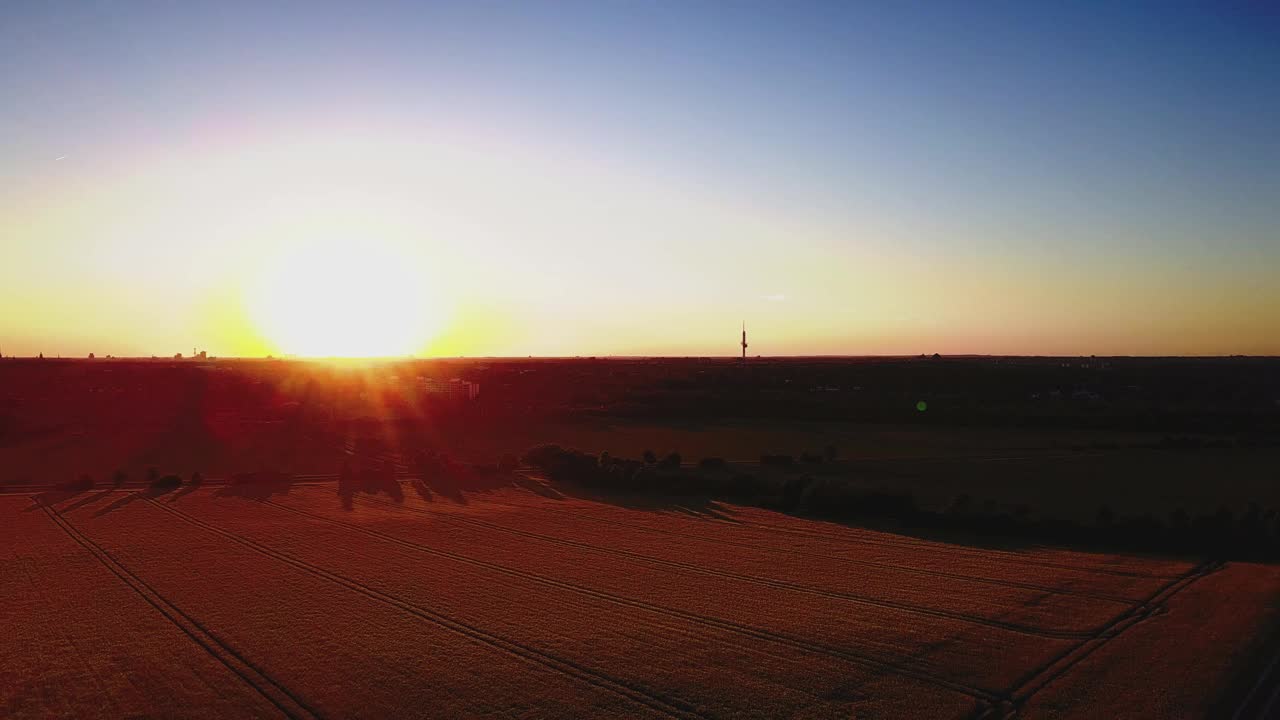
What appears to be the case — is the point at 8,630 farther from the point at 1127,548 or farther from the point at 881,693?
the point at 1127,548

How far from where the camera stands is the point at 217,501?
26.7 meters

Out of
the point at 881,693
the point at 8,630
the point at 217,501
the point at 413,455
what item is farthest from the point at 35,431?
the point at 881,693

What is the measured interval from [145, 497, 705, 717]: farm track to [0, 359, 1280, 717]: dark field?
57mm

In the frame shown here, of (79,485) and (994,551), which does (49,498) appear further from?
(994,551)

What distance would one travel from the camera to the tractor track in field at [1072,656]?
9883mm

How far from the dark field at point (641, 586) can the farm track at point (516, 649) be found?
0.19 ft

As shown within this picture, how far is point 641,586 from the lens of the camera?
51.7 ft

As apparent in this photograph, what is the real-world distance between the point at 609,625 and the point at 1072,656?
6.65 m

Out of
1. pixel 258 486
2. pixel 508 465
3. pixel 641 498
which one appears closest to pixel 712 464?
pixel 641 498

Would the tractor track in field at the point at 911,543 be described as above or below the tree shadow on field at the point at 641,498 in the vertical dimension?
above

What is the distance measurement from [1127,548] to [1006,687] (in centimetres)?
1037

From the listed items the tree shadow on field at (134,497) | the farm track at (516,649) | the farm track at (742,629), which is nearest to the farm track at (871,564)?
the farm track at (742,629)

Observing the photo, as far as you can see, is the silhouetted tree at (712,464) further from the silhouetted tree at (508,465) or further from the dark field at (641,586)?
the silhouetted tree at (508,465)

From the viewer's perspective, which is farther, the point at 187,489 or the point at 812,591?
the point at 187,489
